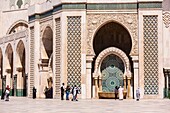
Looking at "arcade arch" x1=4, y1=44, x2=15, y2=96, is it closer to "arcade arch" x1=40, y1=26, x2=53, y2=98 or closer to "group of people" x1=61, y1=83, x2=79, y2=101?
"arcade arch" x1=40, y1=26, x2=53, y2=98

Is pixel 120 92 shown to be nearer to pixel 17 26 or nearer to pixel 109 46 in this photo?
pixel 109 46

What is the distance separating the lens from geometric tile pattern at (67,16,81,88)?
871 inches

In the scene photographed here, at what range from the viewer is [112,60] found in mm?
23375

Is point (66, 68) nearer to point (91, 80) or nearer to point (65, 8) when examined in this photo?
point (91, 80)

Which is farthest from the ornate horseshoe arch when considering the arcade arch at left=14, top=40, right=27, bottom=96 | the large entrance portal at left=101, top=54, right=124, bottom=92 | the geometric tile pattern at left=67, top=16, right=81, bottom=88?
the arcade arch at left=14, top=40, right=27, bottom=96

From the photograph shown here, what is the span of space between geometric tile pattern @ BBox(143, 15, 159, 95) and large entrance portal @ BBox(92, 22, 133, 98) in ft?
3.76

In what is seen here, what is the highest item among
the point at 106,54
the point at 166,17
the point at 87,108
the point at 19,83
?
the point at 166,17

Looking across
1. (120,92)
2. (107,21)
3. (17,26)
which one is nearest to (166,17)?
(107,21)

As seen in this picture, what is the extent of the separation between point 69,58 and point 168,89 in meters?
5.63

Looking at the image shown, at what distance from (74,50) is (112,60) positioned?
2.46 m

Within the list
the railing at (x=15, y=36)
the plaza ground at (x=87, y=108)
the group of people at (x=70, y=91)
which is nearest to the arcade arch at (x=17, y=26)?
→ the railing at (x=15, y=36)

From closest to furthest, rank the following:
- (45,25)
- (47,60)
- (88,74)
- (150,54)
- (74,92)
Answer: (74,92), (150,54), (88,74), (45,25), (47,60)

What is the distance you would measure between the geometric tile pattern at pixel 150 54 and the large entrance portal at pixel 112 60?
1145 millimetres

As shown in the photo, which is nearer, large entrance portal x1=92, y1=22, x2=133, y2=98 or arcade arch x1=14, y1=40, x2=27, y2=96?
large entrance portal x1=92, y1=22, x2=133, y2=98
